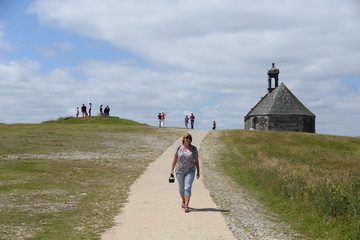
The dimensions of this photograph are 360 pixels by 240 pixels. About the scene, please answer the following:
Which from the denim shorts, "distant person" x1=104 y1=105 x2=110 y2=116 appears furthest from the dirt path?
"distant person" x1=104 y1=105 x2=110 y2=116

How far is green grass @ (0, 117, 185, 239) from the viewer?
11242mm

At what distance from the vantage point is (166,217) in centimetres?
1183

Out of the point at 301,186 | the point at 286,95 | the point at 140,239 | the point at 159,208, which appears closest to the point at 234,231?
the point at 140,239

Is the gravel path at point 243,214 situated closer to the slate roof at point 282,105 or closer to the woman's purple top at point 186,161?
Result: the woman's purple top at point 186,161

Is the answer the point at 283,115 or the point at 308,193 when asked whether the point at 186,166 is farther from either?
the point at 283,115

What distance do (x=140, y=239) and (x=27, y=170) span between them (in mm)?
14644

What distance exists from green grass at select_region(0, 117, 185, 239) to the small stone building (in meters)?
30.9

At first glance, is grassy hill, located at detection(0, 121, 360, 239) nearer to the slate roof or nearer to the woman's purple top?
the woman's purple top

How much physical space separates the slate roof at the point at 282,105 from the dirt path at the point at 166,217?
52.7m

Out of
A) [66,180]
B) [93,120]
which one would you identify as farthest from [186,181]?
[93,120]

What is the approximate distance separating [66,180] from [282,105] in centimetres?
5480

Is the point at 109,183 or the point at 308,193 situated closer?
the point at 308,193

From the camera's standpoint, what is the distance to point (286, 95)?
231ft

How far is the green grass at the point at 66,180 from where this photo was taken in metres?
11.2
